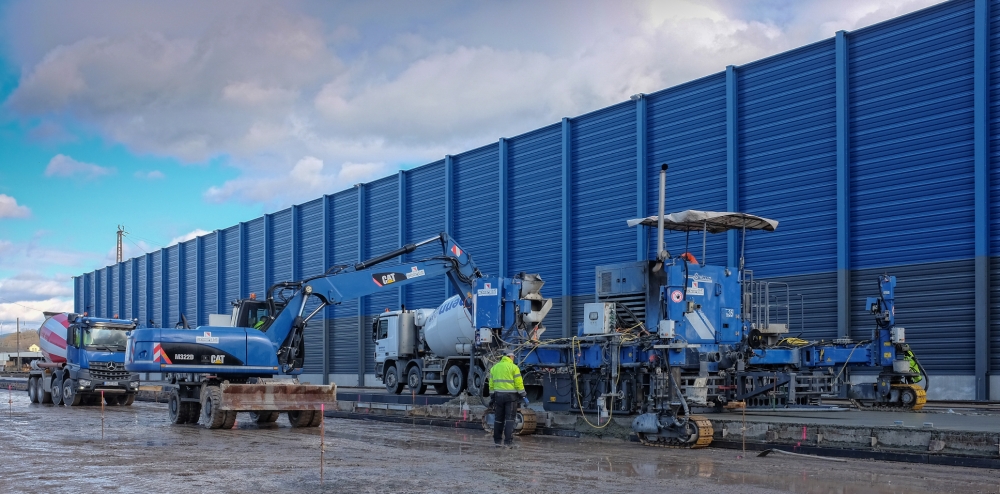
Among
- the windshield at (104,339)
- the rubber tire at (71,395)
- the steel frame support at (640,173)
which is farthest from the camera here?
the rubber tire at (71,395)

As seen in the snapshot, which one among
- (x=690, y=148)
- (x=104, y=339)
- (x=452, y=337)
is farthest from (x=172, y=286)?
(x=690, y=148)

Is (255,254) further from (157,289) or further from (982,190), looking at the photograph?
(982,190)

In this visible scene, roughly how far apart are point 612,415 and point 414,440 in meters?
3.78

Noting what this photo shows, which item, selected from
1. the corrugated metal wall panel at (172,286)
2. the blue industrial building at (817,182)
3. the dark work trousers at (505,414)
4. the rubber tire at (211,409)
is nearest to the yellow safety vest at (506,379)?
the dark work trousers at (505,414)

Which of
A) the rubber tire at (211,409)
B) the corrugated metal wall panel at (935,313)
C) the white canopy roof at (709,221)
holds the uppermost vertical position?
the white canopy roof at (709,221)

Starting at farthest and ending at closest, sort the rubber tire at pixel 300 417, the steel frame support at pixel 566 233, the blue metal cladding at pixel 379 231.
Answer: the blue metal cladding at pixel 379 231 → the steel frame support at pixel 566 233 → the rubber tire at pixel 300 417

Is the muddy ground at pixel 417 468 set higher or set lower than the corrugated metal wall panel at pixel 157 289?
lower

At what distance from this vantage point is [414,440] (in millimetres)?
18438

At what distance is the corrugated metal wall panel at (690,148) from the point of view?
102ft

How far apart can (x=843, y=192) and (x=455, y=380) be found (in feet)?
41.9

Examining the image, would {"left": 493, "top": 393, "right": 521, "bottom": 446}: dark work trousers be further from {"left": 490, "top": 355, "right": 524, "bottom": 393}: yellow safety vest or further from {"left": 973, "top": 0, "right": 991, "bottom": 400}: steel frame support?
{"left": 973, "top": 0, "right": 991, "bottom": 400}: steel frame support

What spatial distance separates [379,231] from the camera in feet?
154

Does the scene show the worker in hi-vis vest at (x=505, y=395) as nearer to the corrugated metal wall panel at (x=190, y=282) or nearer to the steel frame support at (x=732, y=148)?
the steel frame support at (x=732, y=148)

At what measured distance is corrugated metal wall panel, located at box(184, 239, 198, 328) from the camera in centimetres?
6406
